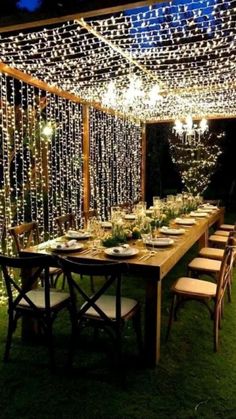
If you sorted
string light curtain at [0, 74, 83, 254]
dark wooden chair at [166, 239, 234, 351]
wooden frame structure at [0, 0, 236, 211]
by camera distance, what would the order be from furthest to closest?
string light curtain at [0, 74, 83, 254] → dark wooden chair at [166, 239, 234, 351] → wooden frame structure at [0, 0, 236, 211]

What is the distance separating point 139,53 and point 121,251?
223cm

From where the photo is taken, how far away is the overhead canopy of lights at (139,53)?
132 inches

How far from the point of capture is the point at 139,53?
3977mm

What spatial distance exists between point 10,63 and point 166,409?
11.6ft

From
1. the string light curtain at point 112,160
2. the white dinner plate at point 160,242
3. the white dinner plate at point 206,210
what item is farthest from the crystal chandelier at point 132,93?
the white dinner plate at point 160,242

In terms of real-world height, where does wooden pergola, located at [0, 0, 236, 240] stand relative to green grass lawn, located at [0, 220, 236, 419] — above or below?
above

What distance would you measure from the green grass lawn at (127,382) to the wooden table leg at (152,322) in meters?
0.09

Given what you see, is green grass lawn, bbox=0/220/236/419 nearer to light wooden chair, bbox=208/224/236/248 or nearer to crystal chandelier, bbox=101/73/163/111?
light wooden chair, bbox=208/224/236/248

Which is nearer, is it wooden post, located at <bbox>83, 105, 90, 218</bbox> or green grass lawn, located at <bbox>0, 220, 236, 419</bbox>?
green grass lawn, located at <bbox>0, 220, 236, 419</bbox>

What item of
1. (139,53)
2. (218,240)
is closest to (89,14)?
(139,53)

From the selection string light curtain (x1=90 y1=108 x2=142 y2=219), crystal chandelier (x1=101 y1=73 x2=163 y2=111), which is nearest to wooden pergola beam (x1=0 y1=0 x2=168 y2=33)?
crystal chandelier (x1=101 y1=73 x2=163 y2=111)

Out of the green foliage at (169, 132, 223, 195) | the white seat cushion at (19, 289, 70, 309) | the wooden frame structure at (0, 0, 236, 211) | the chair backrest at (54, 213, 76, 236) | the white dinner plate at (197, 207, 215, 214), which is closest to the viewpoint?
the wooden frame structure at (0, 0, 236, 211)

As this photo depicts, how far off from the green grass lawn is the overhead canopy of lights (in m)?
2.63

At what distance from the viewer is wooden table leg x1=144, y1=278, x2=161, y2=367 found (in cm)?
269
